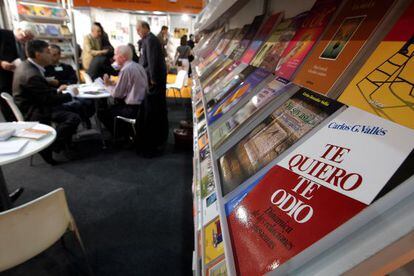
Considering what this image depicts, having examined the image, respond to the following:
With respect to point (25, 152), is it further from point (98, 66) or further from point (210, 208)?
point (98, 66)

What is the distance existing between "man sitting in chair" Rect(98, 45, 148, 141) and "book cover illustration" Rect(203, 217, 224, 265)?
298cm

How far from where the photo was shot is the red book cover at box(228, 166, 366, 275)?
395 millimetres

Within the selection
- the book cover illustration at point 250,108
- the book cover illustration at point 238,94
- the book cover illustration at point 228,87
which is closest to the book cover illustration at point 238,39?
the book cover illustration at point 228,87

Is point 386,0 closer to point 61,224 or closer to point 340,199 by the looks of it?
point 340,199

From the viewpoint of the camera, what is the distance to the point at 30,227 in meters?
1.21

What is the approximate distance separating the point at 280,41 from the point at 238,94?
0.29 m

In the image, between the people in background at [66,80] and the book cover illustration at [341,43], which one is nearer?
the book cover illustration at [341,43]

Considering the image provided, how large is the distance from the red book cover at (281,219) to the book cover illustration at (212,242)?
18 centimetres

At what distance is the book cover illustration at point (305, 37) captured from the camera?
2.70ft

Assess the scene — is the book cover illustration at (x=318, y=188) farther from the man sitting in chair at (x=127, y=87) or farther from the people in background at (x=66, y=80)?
the people in background at (x=66, y=80)

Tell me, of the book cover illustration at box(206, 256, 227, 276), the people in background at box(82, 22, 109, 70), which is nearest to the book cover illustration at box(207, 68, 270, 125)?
the book cover illustration at box(206, 256, 227, 276)

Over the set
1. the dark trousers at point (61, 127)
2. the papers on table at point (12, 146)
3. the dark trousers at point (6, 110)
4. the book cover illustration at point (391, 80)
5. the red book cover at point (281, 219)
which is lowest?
the dark trousers at point (61, 127)

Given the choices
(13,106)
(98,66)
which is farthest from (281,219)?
(98,66)

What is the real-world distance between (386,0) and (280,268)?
66 cm
